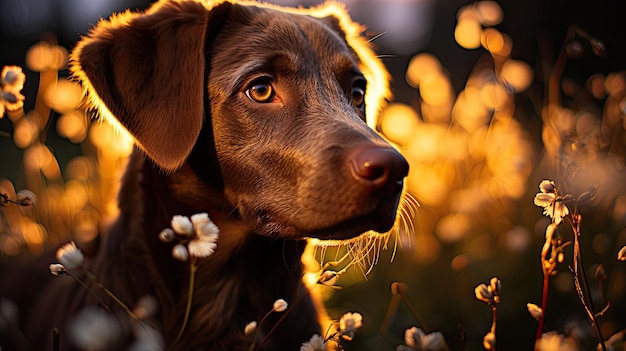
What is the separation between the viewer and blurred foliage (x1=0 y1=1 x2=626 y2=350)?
11.5 ft

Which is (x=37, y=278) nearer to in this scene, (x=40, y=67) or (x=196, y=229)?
(x=40, y=67)

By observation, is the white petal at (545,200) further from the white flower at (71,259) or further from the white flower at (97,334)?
the white flower at (71,259)

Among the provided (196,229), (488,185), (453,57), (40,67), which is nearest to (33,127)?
(40,67)

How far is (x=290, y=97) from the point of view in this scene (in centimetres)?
248

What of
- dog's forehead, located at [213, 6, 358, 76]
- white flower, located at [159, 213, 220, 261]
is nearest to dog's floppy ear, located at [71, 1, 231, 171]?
dog's forehead, located at [213, 6, 358, 76]

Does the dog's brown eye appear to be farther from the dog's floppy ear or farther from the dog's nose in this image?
the dog's nose

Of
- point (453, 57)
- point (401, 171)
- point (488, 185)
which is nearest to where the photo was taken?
point (401, 171)

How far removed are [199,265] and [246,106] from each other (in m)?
0.70

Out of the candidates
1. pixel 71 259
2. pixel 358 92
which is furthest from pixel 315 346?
pixel 358 92

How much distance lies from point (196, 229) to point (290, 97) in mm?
839

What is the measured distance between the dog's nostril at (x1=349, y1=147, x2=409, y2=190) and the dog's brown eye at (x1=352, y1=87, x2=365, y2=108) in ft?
2.72

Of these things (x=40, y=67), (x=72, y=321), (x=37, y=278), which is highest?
(x=40, y=67)

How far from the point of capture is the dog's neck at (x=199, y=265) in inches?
100.0

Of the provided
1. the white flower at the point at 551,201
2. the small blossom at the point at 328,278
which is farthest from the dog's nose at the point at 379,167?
the white flower at the point at 551,201
